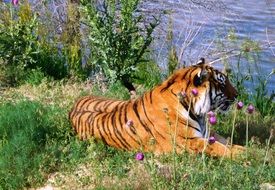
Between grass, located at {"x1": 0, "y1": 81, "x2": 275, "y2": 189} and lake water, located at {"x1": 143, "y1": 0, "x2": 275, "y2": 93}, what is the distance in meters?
4.16

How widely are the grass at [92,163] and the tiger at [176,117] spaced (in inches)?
5.1

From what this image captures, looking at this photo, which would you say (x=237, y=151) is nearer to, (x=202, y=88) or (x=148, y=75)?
(x=202, y=88)

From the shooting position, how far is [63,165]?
5.35m

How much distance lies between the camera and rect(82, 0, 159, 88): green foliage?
7.49 metres

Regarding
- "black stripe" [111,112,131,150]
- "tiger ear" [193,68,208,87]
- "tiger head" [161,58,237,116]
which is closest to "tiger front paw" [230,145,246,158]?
"tiger head" [161,58,237,116]

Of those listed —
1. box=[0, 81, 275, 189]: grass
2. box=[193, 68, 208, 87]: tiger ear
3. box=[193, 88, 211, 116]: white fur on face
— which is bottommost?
box=[0, 81, 275, 189]: grass

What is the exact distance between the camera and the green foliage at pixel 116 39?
24.6 feet

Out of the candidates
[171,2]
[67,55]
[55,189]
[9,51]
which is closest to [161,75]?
[67,55]

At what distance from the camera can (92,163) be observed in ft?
17.5

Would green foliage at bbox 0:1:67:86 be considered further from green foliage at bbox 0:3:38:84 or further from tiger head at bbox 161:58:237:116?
tiger head at bbox 161:58:237:116

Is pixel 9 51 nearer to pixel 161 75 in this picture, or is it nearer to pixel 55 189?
pixel 161 75

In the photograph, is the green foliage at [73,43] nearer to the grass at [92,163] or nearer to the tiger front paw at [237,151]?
the grass at [92,163]

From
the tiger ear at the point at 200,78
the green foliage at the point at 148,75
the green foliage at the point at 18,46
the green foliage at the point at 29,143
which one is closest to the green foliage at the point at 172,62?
the green foliage at the point at 148,75

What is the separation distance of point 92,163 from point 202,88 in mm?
1028
